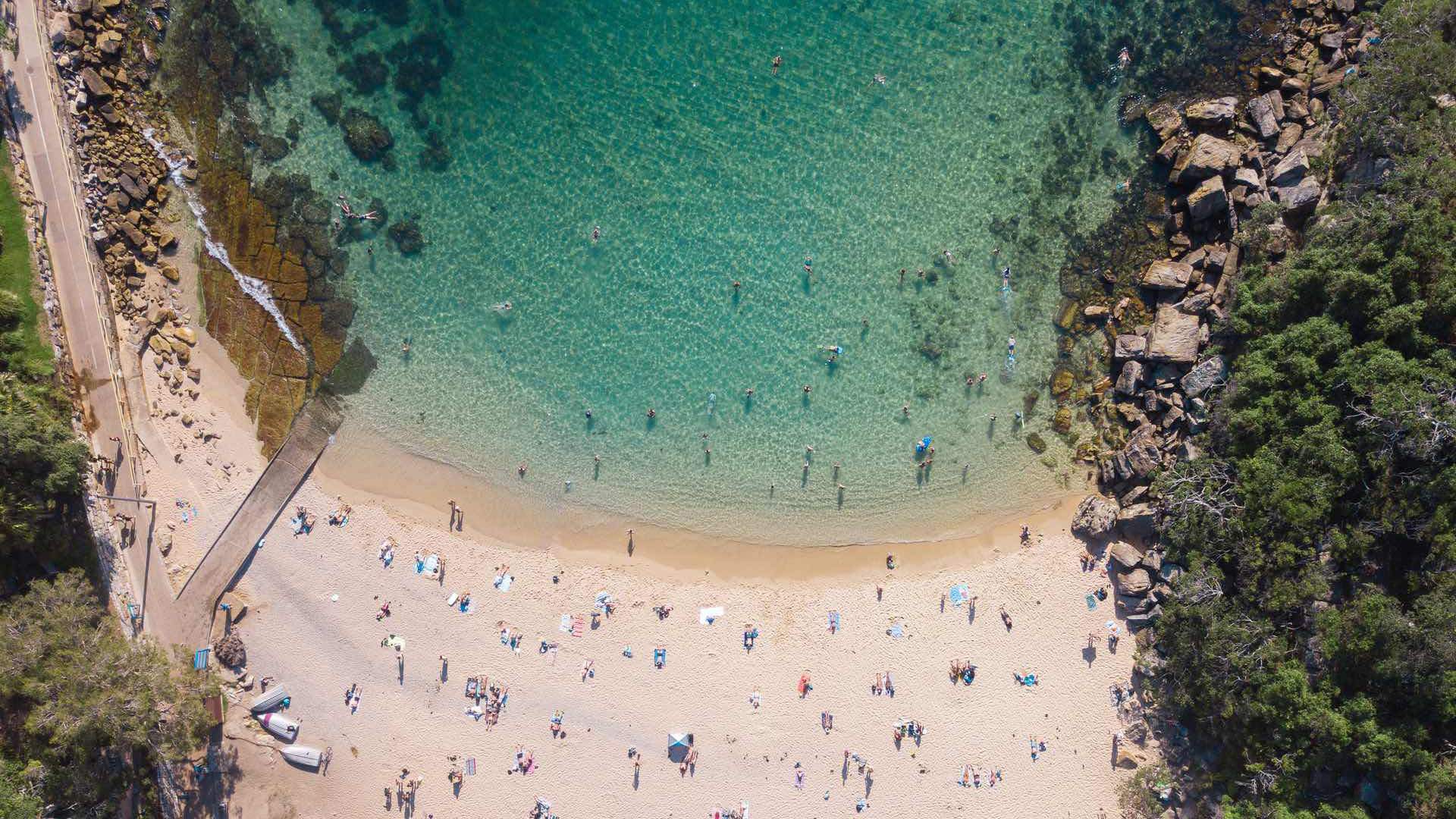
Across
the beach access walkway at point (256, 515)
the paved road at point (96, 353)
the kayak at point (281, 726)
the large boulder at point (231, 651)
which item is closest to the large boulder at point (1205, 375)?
the beach access walkway at point (256, 515)

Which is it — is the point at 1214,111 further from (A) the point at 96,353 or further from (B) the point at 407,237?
(A) the point at 96,353

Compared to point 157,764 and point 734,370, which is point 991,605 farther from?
point 157,764

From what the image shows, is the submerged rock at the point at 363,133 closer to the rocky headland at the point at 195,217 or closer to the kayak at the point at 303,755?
the rocky headland at the point at 195,217

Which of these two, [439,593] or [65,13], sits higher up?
[65,13]

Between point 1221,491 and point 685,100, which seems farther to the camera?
point 685,100

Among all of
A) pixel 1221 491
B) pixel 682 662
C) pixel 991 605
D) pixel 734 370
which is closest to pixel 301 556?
pixel 682 662

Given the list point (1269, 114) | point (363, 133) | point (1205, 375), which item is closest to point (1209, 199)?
point (1269, 114)

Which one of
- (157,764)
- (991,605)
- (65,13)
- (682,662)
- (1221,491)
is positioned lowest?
(157,764)
